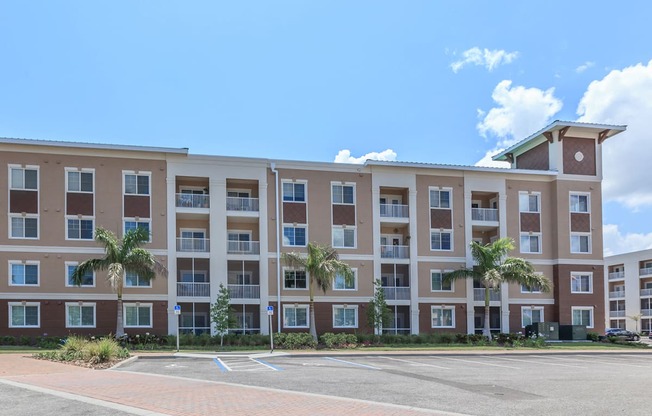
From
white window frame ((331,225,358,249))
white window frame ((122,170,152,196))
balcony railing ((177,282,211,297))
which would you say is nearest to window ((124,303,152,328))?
balcony railing ((177,282,211,297))

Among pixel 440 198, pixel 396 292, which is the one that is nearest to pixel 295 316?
pixel 396 292

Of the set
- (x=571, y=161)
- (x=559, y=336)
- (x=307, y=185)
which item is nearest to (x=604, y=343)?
(x=559, y=336)

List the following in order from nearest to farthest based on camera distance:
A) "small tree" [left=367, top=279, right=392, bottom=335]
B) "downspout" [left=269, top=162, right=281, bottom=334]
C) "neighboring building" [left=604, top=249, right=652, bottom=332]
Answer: "small tree" [left=367, top=279, right=392, bottom=335] < "downspout" [left=269, top=162, right=281, bottom=334] < "neighboring building" [left=604, top=249, right=652, bottom=332]

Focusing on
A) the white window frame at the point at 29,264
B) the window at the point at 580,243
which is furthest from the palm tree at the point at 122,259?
the window at the point at 580,243

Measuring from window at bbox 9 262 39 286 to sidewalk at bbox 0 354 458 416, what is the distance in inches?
772

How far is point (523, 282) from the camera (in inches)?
1612

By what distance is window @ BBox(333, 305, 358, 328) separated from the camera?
138ft

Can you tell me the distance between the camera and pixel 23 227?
1503 inches

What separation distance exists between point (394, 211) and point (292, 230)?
24.5 feet

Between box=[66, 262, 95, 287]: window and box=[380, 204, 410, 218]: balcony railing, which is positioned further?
box=[380, 204, 410, 218]: balcony railing

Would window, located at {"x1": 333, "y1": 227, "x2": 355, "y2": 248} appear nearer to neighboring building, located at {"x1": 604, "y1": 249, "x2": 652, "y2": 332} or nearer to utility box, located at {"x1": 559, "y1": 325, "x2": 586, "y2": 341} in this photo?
utility box, located at {"x1": 559, "y1": 325, "x2": 586, "y2": 341}

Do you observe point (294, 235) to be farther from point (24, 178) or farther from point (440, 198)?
point (24, 178)

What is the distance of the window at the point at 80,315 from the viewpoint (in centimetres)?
3809

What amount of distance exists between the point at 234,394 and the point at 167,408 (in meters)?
2.41
